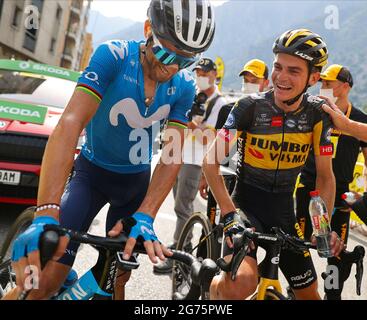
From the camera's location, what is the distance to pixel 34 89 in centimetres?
551

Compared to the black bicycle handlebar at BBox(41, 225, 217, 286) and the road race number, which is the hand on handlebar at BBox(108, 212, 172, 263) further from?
the road race number

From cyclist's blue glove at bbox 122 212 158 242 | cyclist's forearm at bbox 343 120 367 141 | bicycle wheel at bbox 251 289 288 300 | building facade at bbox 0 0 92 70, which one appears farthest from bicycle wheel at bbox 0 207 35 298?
building facade at bbox 0 0 92 70

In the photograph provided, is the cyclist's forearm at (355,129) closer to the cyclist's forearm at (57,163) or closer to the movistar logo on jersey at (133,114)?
the movistar logo on jersey at (133,114)

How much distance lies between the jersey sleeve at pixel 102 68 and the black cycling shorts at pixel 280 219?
1393 mm

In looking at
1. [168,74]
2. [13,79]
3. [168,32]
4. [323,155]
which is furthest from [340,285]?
[13,79]

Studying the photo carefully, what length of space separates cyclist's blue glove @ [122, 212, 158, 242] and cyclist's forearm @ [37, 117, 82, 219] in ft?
1.10

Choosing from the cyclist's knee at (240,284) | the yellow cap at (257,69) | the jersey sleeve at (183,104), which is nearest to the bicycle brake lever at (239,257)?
the cyclist's knee at (240,284)

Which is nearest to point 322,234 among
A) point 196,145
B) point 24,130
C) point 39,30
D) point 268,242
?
point 268,242

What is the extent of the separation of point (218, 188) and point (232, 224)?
1.21 ft

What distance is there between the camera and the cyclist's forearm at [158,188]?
192 centimetres

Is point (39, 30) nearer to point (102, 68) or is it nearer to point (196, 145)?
point (196, 145)

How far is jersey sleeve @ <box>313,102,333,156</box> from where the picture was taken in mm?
2725

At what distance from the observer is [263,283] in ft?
7.63
